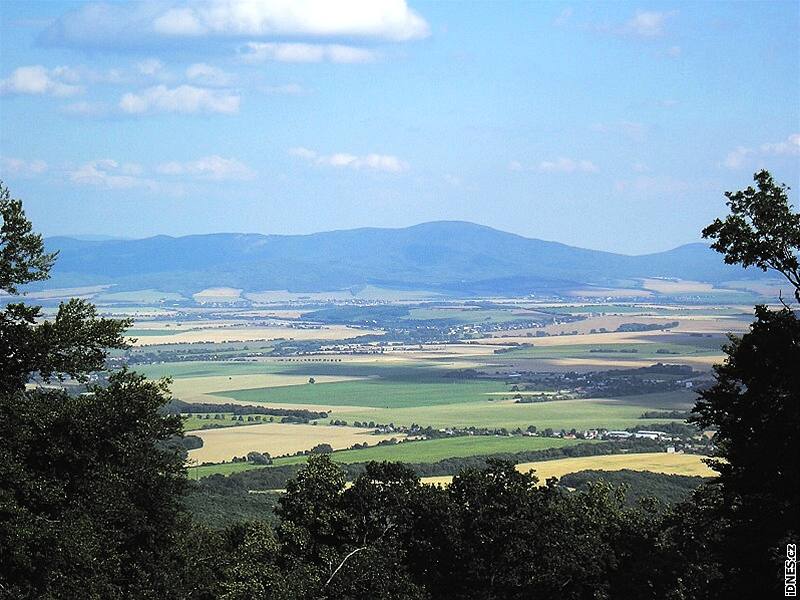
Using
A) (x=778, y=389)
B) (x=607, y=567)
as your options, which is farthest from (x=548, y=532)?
(x=778, y=389)

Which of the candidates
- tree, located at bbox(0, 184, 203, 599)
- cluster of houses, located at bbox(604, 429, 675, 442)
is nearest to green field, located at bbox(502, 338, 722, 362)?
cluster of houses, located at bbox(604, 429, 675, 442)

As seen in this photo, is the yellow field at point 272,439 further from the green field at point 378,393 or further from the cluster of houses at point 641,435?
the green field at point 378,393

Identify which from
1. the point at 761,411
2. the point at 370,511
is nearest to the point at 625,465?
the point at 370,511

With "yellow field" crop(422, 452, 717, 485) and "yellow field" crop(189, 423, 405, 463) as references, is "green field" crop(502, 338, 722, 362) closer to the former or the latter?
"yellow field" crop(189, 423, 405, 463)

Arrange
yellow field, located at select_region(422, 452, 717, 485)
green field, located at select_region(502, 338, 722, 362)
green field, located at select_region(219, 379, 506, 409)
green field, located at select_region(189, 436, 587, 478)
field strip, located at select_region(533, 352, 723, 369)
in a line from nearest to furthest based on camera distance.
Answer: yellow field, located at select_region(422, 452, 717, 485), green field, located at select_region(189, 436, 587, 478), green field, located at select_region(219, 379, 506, 409), field strip, located at select_region(533, 352, 723, 369), green field, located at select_region(502, 338, 722, 362)

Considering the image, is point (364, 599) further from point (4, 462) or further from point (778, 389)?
point (778, 389)
